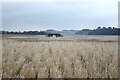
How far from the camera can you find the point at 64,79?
14.3 ft

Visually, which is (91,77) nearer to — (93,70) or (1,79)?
(93,70)

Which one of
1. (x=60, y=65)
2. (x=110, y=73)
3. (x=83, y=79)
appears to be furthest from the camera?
(x=60, y=65)

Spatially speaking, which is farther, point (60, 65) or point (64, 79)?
point (60, 65)

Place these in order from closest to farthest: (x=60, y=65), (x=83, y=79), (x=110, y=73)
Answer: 1. (x=83, y=79)
2. (x=110, y=73)
3. (x=60, y=65)

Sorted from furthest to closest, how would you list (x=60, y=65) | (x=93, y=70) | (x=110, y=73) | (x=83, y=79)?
(x=60, y=65), (x=93, y=70), (x=110, y=73), (x=83, y=79)

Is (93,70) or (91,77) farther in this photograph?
(93,70)

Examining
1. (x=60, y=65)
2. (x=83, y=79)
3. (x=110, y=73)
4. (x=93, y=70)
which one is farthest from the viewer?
(x=60, y=65)

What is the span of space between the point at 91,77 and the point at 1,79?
9.14 ft

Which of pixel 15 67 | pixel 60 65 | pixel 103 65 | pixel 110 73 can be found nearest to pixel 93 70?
pixel 110 73

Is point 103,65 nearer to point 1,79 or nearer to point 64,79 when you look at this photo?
point 64,79

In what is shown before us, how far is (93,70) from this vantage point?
16.3ft

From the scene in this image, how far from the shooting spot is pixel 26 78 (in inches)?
174

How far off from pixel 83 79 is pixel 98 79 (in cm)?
48

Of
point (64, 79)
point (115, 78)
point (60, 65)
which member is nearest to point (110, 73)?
point (115, 78)
